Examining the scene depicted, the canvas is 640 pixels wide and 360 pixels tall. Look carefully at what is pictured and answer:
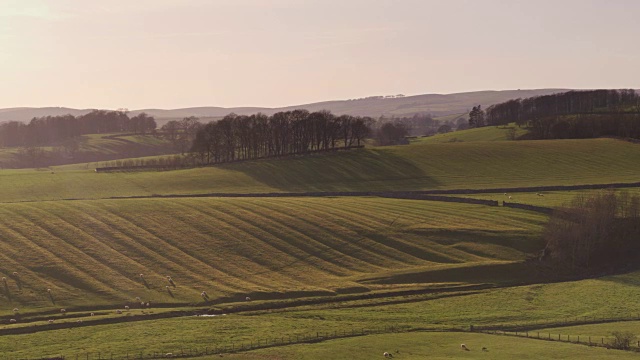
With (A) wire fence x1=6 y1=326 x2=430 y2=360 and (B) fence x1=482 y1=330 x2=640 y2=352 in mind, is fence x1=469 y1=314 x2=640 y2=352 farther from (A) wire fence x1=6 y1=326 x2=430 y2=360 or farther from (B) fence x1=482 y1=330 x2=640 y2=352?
(A) wire fence x1=6 y1=326 x2=430 y2=360

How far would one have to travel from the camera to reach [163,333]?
58.5 metres

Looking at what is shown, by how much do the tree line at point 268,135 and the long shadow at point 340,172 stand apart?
8.84 metres

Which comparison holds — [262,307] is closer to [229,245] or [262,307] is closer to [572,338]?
[229,245]

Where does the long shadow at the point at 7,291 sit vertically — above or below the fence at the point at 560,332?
above

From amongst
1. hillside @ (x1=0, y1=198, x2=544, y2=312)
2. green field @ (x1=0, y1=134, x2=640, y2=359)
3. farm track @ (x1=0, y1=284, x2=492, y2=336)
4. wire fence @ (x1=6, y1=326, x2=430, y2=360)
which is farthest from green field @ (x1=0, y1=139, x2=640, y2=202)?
wire fence @ (x1=6, y1=326, x2=430, y2=360)

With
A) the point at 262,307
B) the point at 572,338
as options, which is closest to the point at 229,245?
the point at 262,307

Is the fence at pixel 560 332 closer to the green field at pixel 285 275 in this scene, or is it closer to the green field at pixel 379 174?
the green field at pixel 285 275

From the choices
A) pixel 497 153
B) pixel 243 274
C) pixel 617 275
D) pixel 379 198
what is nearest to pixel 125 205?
pixel 243 274

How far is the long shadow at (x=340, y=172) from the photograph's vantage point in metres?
132

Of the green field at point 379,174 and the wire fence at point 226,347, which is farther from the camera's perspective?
the green field at point 379,174

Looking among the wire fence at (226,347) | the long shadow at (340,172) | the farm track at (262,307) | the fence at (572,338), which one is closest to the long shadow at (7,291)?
the farm track at (262,307)

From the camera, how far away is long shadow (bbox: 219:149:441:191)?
132 m

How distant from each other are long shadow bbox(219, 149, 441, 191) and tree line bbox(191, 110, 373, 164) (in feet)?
29.0

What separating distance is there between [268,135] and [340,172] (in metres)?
27.7
